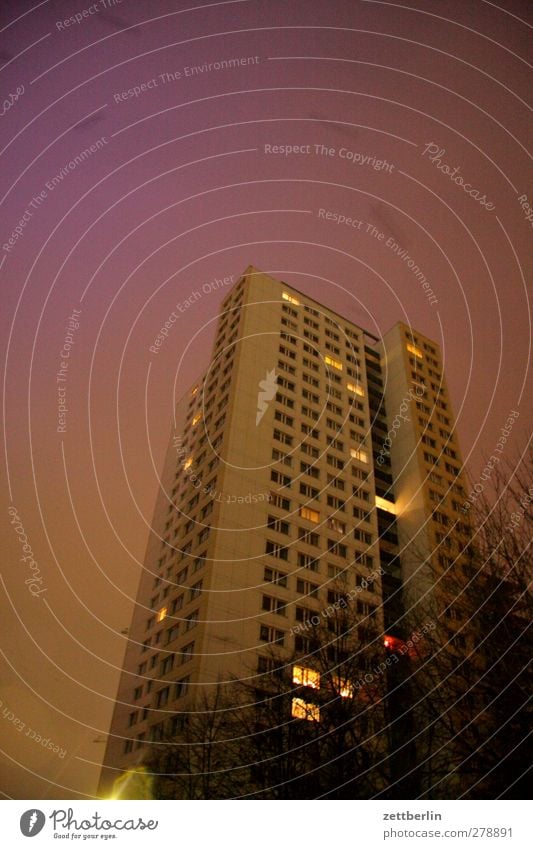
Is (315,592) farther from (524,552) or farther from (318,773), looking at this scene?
(524,552)

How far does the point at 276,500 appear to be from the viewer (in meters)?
49.8

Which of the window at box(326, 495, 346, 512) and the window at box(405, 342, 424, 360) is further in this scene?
the window at box(405, 342, 424, 360)

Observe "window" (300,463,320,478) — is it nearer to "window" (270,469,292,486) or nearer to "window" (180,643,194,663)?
"window" (270,469,292,486)

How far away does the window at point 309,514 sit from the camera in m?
50.8

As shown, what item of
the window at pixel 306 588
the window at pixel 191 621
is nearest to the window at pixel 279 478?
the window at pixel 306 588

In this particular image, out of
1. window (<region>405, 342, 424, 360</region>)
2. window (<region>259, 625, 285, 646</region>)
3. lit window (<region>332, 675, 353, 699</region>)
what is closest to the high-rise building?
window (<region>259, 625, 285, 646</region>)

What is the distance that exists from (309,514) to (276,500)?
3.67 metres

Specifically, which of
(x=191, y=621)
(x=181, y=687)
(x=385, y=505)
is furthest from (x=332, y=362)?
(x=181, y=687)

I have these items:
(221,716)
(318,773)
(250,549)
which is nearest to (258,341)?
(250,549)
